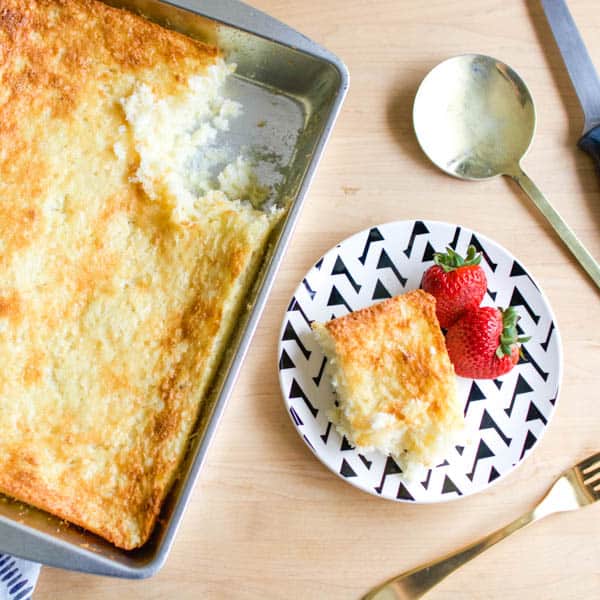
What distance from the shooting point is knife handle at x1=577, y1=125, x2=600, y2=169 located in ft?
5.58

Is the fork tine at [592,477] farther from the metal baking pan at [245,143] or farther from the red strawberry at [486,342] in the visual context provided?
the metal baking pan at [245,143]

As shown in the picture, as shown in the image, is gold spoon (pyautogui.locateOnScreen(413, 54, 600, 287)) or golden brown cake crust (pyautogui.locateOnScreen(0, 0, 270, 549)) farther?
gold spoon (pyautogui.locateOnScreen(413, 54, 600, 287))

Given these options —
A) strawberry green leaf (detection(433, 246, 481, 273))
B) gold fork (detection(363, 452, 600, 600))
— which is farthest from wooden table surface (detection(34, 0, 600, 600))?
strawberry green leaf (detection(433, 246, 481, 273))

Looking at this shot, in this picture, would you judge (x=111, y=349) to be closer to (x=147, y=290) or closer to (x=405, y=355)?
(x=147, y=290)

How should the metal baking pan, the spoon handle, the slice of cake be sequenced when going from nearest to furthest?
the metal baking pan, the slice of cake, the spoon handle

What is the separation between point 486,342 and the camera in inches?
60.2

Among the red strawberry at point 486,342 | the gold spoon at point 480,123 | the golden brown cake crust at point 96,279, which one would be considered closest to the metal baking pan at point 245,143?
the golden brown cake crust at point 96,279

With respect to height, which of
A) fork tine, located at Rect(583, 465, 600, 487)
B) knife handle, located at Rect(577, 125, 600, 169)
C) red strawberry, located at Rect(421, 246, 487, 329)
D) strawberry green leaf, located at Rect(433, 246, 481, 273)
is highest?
knife handle, located at Rect(577, 125, 600, 169)

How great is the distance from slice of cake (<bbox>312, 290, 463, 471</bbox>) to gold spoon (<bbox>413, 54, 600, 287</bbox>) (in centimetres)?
42

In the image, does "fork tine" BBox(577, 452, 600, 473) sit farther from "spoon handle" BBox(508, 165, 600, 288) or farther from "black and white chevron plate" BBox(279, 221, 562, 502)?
"spoon handle" BBox(508, 165, 600, 288)

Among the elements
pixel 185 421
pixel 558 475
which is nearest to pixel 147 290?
pixel 185 421

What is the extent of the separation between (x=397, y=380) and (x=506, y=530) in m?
0.50

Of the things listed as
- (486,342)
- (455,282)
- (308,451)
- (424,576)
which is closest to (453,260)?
(455,282)

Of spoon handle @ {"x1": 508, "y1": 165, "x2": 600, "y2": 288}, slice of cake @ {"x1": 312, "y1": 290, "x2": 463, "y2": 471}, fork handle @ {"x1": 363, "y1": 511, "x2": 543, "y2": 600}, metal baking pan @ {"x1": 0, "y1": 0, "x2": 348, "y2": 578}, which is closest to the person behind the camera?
metal baking pan @ {"x1": 0, "y1": 0, "x2": 348, "y2": 578}
